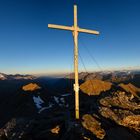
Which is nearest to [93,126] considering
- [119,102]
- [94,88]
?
[119,102]

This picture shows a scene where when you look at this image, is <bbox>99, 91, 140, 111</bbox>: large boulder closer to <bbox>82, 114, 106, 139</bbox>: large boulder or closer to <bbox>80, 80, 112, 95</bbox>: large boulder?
<bbox>82, 114, 106, 139</bbox>: large boulder

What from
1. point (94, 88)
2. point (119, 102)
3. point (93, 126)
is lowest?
point (94, 88)

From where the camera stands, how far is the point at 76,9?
1836 cm

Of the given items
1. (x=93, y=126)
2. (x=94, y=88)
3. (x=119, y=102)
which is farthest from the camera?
(x=94, y=88)

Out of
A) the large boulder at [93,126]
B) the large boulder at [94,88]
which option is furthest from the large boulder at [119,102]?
the large boulder at [94,88]

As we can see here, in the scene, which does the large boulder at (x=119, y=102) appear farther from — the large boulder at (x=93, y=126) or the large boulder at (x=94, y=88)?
the large boulder at (x=94, y=88)

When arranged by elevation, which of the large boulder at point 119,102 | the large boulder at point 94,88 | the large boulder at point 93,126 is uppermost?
the large boulder at point 93,126

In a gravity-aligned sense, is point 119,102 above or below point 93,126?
below

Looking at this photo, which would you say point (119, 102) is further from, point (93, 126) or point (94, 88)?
point (94, 88)

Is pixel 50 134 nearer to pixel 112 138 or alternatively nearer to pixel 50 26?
pixel 112 138

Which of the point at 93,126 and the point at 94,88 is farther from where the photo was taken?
the point at 94,88

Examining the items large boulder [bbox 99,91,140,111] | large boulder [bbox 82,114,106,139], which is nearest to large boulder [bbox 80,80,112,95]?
large boulder [bbox 99,91,140,111]

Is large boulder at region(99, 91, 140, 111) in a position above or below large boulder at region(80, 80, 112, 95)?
above

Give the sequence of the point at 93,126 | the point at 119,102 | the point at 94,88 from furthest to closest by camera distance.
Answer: the point at 94,88, the point at 119,102, the point at 93,126
